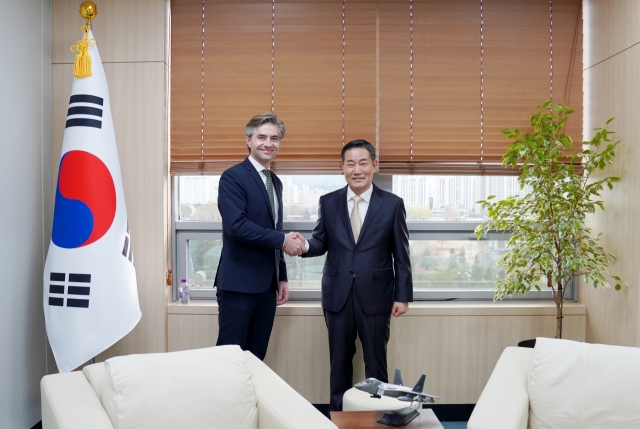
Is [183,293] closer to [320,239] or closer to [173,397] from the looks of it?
[320,239]

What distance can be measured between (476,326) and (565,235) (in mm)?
810

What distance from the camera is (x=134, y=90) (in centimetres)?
348

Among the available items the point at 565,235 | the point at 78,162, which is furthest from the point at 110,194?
the point at 565,235

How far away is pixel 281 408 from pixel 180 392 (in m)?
0.37

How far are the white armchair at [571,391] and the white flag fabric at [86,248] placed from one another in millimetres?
2019

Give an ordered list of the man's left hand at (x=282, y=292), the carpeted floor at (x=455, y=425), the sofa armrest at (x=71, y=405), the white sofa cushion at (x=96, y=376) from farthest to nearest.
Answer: the carpeted floor at (x=455, y=425) < the man's left hand at (x=282, y=292) < the white sofa cushion at (x=96, y=376) < the sofa armrest at (x=71, y=405)

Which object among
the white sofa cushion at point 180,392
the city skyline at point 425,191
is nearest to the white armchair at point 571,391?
the white sofa cushion at point 180,392

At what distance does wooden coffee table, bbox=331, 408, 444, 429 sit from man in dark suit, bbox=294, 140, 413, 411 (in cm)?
81

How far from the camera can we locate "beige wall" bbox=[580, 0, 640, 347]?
315 centimetres

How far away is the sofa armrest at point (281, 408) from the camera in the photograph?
6.37 ft

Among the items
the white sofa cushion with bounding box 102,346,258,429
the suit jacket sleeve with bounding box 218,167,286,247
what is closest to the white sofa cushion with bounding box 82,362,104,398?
the white sofa cushion with bounding box 102,346,258,429

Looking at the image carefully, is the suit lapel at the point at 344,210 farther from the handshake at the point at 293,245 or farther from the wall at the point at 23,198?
the wall at the point at 23,198

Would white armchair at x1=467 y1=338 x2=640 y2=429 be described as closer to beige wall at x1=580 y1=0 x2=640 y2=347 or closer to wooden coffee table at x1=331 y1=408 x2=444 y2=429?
wooden coffee table at x1=331 y1=408 x2=444 y2=429

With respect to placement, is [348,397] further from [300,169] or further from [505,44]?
[505,44]
